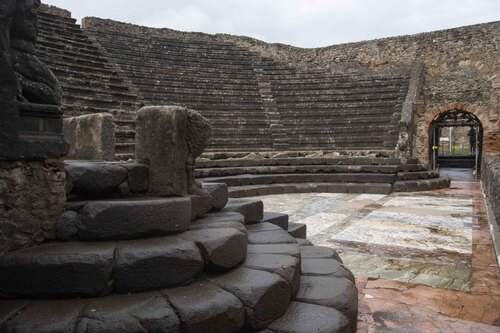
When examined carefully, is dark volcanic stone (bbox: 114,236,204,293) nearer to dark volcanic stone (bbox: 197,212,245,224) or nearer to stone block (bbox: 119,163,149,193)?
stone block (bbox: 119,163,149,193)

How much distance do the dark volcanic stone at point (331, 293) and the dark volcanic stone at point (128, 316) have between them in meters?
0.97

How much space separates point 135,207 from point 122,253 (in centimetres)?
35

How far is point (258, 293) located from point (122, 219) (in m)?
0.95

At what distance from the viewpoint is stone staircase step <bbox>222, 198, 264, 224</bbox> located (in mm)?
3749

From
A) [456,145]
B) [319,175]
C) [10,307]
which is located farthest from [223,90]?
[456,145]

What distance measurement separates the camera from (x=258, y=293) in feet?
7.14

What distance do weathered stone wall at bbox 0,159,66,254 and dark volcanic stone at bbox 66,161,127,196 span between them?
121mm

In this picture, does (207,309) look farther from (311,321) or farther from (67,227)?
(67,227)

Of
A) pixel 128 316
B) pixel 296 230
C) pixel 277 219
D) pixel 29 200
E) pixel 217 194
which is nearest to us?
pixel 128 316

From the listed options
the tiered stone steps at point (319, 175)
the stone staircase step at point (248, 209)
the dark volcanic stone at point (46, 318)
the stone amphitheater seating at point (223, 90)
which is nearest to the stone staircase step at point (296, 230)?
the stone staircase step at point (248, 209)

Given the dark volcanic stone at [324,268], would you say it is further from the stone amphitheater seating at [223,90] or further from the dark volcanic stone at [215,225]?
the stone amphitheater seating at [223,90]

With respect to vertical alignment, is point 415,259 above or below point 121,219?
below

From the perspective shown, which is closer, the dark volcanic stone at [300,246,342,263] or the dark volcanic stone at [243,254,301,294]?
the dark volcanic stone at [243,254,301,294]

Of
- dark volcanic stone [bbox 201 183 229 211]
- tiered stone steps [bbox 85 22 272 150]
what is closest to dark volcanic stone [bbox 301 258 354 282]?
Result: dark volcanic stone [bbox 201 183 229 211]
